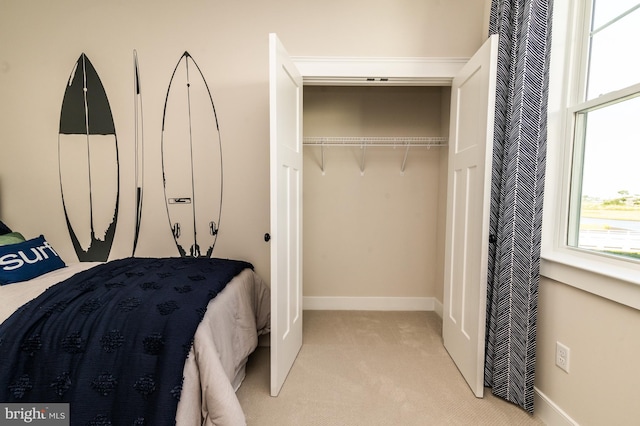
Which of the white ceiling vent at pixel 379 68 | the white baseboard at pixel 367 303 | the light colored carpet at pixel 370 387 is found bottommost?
the light colored carpet at pixel 370 387

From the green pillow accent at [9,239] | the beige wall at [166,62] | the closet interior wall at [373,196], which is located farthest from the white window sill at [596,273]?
the green pillow accent at [9,239]

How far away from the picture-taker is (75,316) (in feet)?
4.24

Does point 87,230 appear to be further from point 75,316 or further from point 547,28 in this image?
point 547,28

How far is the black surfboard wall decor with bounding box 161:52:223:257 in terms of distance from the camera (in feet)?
7.59

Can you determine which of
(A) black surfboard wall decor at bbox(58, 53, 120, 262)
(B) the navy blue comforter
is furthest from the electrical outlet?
(A) black surfboard wall decor at bbox(58, 53, 120, 262)

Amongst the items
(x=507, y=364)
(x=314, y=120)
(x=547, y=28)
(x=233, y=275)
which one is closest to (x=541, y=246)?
(x=507, y=364)

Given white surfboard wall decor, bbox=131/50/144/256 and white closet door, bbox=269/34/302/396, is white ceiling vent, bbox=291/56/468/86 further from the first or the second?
white surfboard wall decor, bbox=131/50/144/256

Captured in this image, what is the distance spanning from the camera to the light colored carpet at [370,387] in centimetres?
158

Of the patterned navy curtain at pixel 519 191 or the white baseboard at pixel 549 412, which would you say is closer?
the white baseboard at pixel 549 412

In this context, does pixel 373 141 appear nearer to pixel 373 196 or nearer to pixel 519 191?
pixel 373 196

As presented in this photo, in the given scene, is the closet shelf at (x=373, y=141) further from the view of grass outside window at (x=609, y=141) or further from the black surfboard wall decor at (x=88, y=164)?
the black surfboard wall decor at (x=88, y=164)

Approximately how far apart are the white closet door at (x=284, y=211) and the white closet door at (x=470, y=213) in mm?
1107

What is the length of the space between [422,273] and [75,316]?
2.72 metres

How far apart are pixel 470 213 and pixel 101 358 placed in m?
2.03
